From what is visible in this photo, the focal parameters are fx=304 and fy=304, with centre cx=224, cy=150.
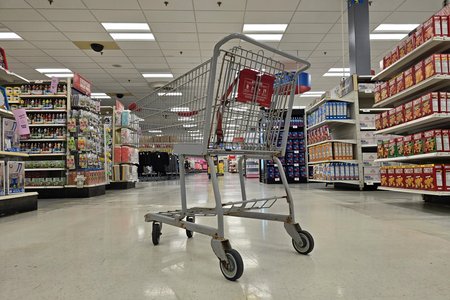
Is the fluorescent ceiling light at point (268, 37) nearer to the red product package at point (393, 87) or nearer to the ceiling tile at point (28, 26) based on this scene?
the red product package at point (393, 87)

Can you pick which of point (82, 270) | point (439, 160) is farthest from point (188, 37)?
point (82, 270)

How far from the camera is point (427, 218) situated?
2621 millimetres

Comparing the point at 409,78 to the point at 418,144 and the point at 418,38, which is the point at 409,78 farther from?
the point at 418,144

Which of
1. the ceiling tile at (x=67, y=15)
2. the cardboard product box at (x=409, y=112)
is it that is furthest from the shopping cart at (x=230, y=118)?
the ceiling tile at (x=67, y=15)

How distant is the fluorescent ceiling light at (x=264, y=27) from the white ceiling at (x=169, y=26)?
0.62 ft

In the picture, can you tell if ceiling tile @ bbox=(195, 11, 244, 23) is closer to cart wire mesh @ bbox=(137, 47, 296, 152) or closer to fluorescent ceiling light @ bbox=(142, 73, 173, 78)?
fluorescent ceiling light @ bbox=(142, 73, 173, 78)

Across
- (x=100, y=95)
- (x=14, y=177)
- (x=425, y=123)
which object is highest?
(x=100, y=95)

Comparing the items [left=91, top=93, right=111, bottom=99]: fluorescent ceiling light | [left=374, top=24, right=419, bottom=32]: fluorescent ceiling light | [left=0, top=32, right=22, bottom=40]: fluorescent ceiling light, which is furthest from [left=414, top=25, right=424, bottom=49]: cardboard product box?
[left=91, top=93, right=111, bottom=99]: fluorescent ceiling light

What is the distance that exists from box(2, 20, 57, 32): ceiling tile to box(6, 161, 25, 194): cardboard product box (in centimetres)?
456

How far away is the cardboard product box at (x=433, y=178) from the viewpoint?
9.51ft

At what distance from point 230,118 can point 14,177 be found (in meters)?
3.31

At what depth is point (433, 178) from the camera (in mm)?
2941

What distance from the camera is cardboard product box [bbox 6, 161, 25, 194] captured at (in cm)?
355

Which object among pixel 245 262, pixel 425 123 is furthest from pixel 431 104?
pixel 245 262
